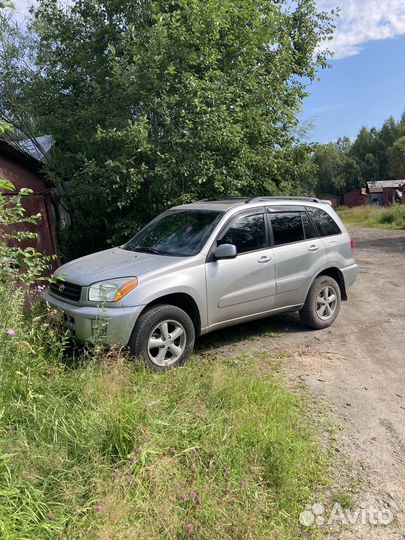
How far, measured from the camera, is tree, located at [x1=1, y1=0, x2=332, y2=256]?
23.7 ft

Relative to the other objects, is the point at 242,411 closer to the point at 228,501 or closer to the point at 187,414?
the point at 187,414

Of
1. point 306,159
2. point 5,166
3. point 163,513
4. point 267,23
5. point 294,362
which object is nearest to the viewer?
point 163,513

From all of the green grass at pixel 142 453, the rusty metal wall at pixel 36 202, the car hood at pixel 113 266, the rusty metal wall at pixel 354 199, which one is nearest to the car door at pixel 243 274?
the car hood at pixel 113 266

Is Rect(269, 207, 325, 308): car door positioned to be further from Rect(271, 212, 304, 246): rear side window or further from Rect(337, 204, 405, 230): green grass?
Rect(337, 204, 405, 230): green grass

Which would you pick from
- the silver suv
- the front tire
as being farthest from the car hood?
the front tire

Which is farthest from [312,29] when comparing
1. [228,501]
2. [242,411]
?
[228,501]

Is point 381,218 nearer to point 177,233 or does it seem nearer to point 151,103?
point 151,103

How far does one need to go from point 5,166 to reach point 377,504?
292 inches

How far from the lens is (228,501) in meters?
2.71

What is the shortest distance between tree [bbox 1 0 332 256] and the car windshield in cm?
158

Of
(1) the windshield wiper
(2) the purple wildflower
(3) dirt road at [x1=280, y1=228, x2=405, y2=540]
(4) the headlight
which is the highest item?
(1) the windshield wiper

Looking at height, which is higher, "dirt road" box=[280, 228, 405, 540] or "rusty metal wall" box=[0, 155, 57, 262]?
"rusty metal wall" box=[0, 155, 57, 262]

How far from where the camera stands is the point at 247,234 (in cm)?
560

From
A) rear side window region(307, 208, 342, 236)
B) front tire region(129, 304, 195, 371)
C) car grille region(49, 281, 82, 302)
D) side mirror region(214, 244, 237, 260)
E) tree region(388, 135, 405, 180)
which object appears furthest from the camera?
tree region(388, 135, 405, 180)
